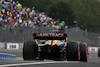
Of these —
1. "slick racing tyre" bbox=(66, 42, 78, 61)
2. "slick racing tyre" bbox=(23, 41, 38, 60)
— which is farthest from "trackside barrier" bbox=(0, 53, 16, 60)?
"slick racing tyre" bbox=(66, 42, 78, 61)

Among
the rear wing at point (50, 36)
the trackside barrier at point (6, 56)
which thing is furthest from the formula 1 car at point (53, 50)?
the trackside barrier at point (6, 56)

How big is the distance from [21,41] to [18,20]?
3964 mm

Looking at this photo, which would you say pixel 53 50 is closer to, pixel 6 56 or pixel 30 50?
pixel 30 50

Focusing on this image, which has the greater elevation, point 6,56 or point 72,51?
point 72,51

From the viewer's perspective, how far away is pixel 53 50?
1041 centimetres

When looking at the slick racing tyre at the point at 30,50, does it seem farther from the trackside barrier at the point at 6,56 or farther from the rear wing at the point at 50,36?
the trackside barrier at the point at 6,56

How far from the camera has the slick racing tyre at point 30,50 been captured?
10477mm

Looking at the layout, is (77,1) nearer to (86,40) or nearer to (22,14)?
(86,40)

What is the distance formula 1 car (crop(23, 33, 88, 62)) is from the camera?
34.3 ft

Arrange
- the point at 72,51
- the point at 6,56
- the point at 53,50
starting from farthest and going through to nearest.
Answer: the point at 6,56, the point at 72,51, the point at 53,50

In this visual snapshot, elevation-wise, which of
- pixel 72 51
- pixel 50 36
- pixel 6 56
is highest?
pixel 50 36

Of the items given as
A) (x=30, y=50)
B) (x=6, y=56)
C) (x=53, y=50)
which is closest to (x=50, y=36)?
(x=53, y=50)

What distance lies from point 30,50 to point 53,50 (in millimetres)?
890

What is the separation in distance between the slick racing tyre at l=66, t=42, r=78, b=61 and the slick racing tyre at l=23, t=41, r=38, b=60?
1264 mm
